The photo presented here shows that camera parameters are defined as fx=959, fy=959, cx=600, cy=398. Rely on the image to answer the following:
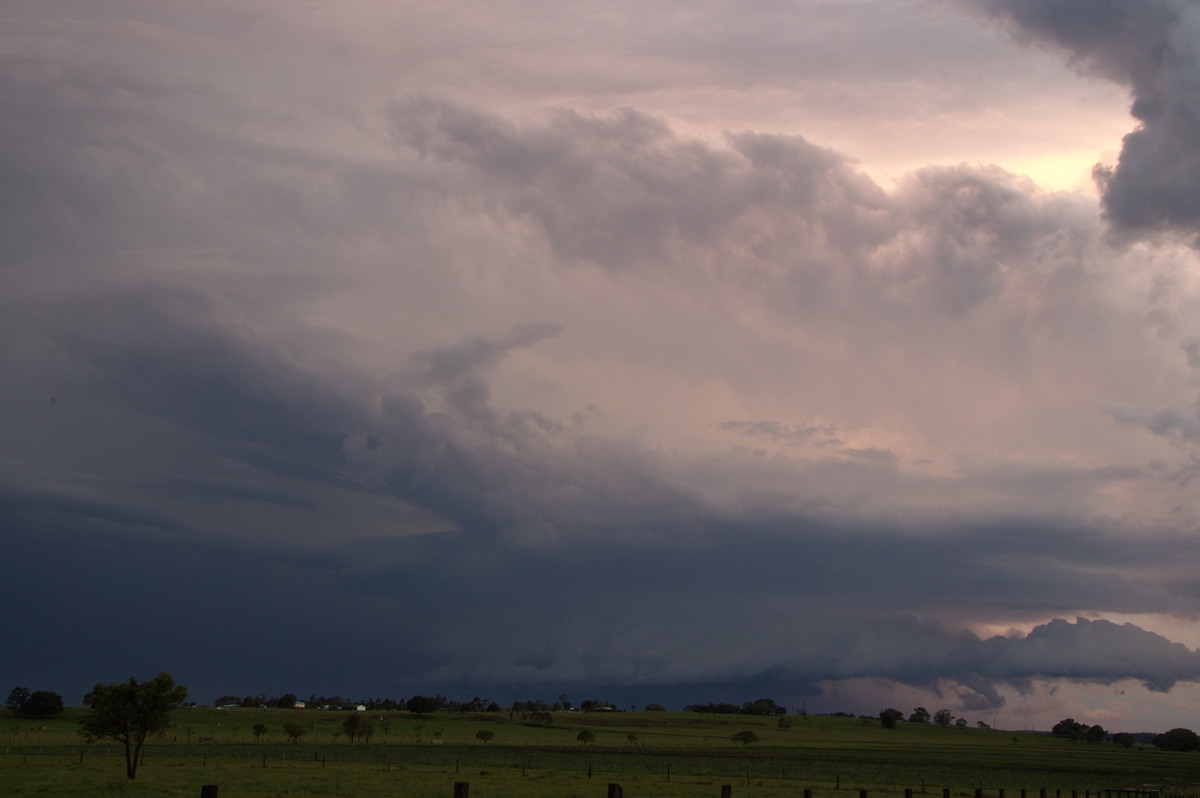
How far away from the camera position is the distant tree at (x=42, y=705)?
18212cm

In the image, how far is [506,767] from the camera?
89.8 m

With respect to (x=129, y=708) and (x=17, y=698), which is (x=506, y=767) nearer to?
(x=129, y=708)

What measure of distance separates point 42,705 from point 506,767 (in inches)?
5432

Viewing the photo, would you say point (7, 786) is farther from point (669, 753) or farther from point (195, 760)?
point (669, 753)

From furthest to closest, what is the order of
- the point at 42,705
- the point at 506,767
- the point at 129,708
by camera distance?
the point at 42,705 → the point at 506,767 → the point at 129,708

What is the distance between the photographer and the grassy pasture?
58531 mm

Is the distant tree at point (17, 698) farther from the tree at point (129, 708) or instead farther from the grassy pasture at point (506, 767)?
the tree at point (129, 708)

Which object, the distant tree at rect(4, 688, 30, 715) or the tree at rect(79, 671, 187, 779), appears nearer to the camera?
the tree at rect(79, 671, 187, 779)

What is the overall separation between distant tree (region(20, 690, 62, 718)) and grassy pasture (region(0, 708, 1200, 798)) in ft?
11.5

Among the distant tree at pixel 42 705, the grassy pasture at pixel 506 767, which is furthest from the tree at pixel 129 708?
the distant tree at pixel 42 705

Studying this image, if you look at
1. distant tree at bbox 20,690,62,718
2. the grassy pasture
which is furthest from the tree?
distant tree at bbox 20,690,62,718

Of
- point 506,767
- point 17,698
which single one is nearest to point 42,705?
point 17,698

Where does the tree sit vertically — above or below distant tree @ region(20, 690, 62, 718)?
above

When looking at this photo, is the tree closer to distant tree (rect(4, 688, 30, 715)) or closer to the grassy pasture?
the grassy pasture
